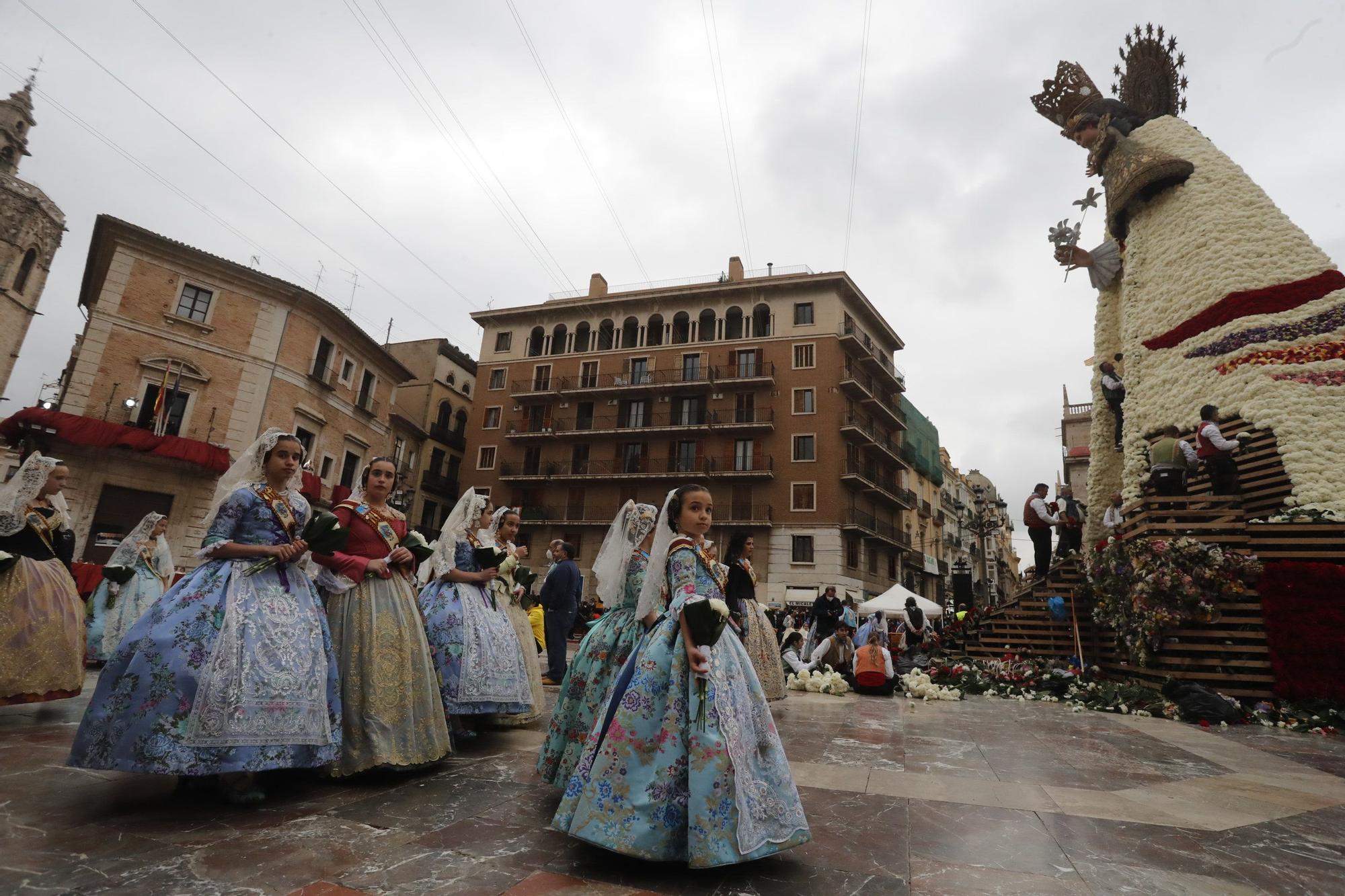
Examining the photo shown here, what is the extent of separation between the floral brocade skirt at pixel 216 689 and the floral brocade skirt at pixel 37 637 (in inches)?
99.3

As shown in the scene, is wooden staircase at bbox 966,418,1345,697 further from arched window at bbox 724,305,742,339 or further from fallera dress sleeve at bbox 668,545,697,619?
arched window at bbox 724,305,742,339

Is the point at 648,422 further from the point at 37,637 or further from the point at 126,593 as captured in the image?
the point at 37,637

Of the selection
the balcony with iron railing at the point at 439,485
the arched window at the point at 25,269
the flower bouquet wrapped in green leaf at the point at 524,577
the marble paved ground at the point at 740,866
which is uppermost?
the arched window at the point at 25,269

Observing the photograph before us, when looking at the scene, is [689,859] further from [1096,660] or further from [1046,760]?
[1096,660]

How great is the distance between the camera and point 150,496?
18594 mm

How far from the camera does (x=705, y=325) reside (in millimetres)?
33875

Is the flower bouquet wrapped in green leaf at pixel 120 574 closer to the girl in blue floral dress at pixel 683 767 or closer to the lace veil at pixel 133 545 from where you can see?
the lace veil at pixel 133 545

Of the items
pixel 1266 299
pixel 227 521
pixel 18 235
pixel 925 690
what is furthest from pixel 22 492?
pixel 18 235

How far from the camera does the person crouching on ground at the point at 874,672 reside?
30.3 feet

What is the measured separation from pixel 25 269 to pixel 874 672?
49.0 meters

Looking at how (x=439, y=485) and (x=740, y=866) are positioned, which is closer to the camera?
(x=740, y=866)

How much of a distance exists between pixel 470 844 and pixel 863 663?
25.4ft

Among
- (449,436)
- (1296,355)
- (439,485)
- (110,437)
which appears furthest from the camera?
(449,436)

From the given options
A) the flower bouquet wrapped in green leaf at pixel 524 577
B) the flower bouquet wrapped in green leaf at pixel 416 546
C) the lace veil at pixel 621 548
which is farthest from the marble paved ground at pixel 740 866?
the flower bouquet wrapped in green leaf at pixel 524 577
